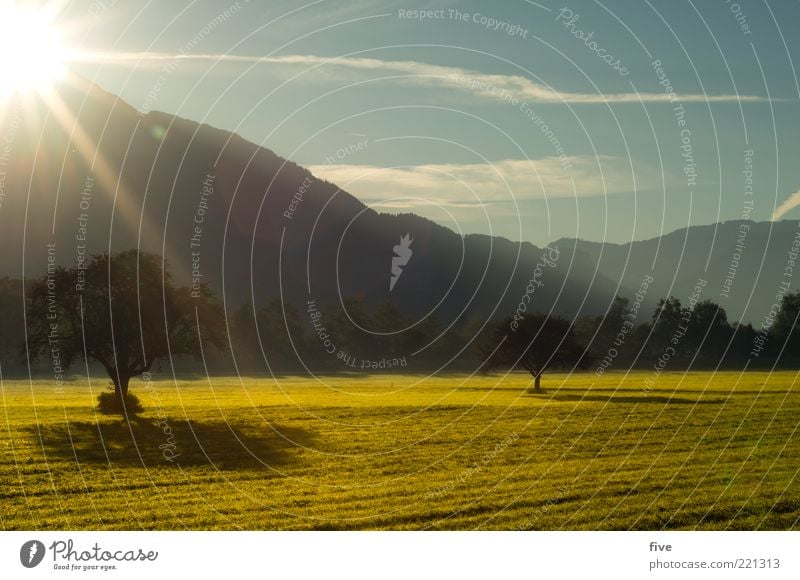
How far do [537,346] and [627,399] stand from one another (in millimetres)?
15404

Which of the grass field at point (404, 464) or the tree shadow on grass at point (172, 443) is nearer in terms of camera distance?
the grass field at point (404, 464)

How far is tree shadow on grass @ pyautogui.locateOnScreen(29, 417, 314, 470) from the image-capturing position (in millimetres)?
37406

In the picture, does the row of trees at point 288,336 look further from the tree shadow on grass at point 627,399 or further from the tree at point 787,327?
the tree shadow on grass at point 627,399

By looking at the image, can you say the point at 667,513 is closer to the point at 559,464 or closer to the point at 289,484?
the point at 559,464

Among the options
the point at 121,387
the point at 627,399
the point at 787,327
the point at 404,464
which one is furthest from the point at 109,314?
the point at 787,327

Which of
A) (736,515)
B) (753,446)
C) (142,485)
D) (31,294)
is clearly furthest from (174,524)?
(31,294)

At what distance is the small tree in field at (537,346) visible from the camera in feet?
269

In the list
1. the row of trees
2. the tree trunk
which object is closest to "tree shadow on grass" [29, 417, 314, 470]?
the tree trunk

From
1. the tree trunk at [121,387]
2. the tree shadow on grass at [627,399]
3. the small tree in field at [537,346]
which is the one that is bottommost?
the tree shadow on grass at [627,399]

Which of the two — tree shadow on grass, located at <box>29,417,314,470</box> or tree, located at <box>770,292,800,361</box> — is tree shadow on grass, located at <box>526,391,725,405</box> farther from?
tree, located at <box>770,292,800,361</box>

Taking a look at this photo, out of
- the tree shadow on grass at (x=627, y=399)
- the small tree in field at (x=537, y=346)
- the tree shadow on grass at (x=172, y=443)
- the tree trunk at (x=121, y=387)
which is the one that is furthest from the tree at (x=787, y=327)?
the tree trunk at (x=121, y=387)

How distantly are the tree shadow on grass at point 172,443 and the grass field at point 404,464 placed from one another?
0.13m

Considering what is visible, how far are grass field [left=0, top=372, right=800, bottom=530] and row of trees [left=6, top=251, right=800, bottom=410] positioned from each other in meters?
5.06

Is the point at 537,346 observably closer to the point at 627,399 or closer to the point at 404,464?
the point at 627,399
